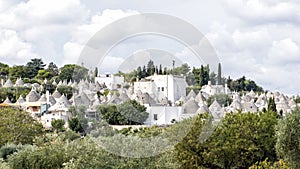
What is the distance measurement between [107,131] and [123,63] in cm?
223

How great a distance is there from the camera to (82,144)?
614 inches

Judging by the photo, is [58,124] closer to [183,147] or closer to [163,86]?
[183,147]

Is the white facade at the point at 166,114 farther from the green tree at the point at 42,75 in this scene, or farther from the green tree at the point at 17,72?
the green tree at the point at 42,75

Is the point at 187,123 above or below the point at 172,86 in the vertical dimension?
below

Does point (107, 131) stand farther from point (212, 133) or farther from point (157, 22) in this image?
point (212, 133)

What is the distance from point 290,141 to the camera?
2020cm

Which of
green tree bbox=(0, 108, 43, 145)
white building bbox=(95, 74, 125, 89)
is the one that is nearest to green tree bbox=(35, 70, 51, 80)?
green tree bbox=(0, 108, 43, 145)

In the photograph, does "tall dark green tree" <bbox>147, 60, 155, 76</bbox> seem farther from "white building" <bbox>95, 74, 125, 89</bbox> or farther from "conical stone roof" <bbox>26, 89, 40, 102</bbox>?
"conical stone roof" <bbox>26, 89, 40, 102</bbox>

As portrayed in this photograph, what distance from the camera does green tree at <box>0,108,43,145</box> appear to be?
28.8 meters

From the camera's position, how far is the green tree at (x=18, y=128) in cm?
2881

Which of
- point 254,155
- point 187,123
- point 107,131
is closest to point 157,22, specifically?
point 107,131

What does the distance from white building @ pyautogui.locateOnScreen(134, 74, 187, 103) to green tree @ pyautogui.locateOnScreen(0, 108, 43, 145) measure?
34.6 feet

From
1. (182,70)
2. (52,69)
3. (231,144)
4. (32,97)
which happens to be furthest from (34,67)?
(182,70)

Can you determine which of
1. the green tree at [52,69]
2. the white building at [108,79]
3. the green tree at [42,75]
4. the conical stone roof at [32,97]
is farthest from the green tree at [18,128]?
the green tree at [52,69]
